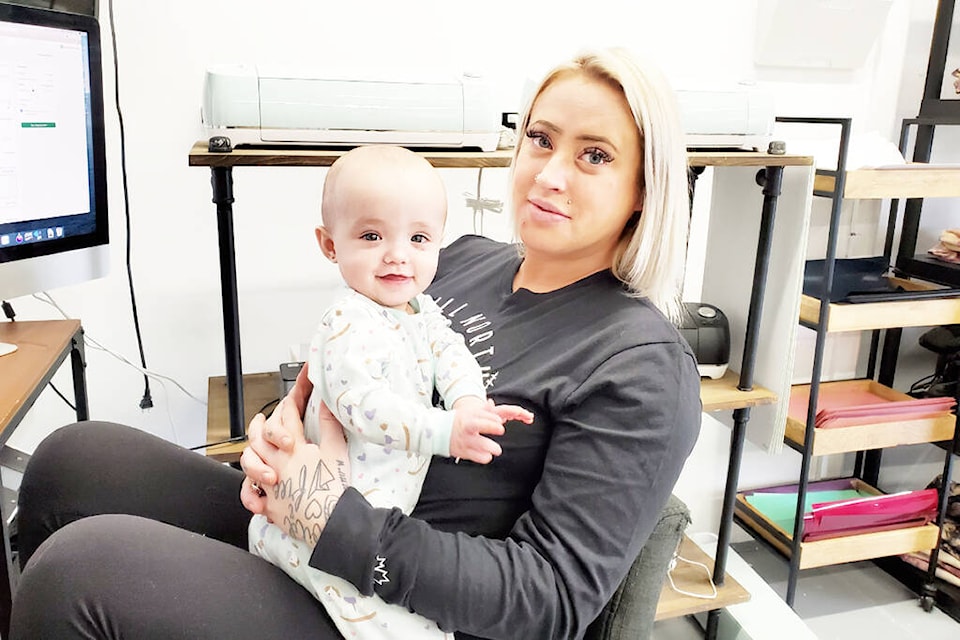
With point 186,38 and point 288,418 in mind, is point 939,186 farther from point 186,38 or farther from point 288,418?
point 186,38

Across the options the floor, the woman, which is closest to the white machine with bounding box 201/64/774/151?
the woman

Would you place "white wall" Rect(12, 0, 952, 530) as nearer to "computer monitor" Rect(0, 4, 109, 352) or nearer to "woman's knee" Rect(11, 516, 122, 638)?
"computer monitor" Rect(0, 4, 109, 352)

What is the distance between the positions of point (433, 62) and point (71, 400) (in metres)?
1.15

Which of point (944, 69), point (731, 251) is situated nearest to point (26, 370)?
point (731, 251)

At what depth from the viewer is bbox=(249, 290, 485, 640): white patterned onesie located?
2.85 feet

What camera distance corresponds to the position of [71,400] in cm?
177

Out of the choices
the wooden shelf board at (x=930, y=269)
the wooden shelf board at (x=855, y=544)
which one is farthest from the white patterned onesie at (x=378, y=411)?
the wooden shelf board at (x=930, y=269)

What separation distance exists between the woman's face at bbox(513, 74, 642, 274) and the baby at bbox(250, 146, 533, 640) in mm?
152

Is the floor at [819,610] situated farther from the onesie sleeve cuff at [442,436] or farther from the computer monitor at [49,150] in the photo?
the computer monitor at [49,150]

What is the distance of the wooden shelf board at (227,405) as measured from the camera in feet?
4.44

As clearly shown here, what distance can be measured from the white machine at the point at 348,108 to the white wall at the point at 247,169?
39 centimetres

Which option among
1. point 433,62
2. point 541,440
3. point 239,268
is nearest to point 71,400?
point 239,268

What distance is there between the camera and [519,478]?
0.99 meters

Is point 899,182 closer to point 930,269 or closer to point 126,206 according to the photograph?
point 930,269
